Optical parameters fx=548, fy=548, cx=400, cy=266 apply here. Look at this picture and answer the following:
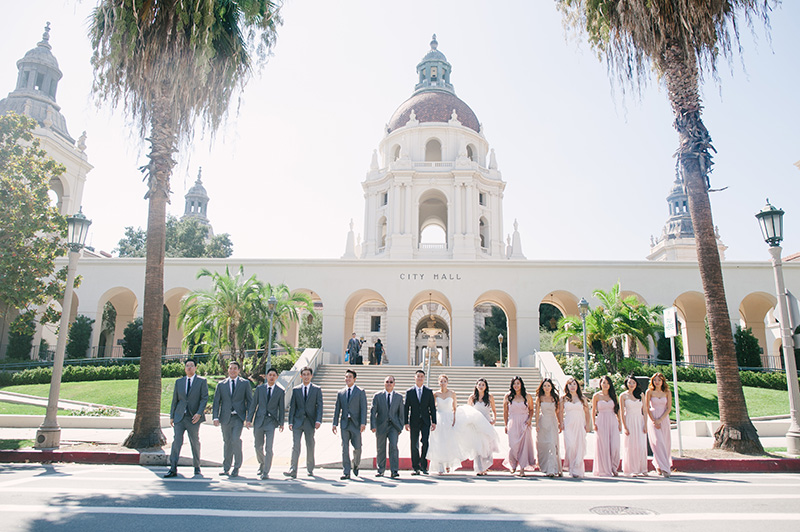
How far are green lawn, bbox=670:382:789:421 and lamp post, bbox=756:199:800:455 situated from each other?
732cm

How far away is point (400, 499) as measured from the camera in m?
7.07

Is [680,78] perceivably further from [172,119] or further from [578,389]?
[172,119]

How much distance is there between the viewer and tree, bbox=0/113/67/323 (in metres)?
19.0

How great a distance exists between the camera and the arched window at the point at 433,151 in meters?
47.4

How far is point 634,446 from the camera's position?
967cm

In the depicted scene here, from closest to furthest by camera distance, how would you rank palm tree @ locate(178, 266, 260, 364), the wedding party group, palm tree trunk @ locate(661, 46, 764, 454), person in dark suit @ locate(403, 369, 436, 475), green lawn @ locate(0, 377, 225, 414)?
the wedding party group < person in dark suit @ locate(403, 369, 436, 475) < palm tree trunk @ locate(661, 46, 764, 454) < green lawn @ locate(0, 377, 225, 414) < palm tree @ locate(178, 266, 260, 364)

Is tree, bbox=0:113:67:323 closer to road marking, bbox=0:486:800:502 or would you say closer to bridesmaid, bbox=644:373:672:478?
road marking, bbox=0:486:800:502

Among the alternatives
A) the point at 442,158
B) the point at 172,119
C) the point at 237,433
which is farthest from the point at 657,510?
the point at 442,158

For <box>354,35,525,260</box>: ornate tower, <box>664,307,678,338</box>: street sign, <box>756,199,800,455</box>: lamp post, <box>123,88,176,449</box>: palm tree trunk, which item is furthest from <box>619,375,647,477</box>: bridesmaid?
<box>354,35,525,260</box>: ornate tower

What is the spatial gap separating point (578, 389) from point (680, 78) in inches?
312

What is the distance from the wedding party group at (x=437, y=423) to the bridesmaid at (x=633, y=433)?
0.02 meters

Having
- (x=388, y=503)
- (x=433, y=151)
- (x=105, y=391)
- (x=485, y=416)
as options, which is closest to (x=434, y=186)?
(x=433, y=151)

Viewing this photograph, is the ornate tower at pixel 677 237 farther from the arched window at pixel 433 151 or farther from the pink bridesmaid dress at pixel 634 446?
the pink bridesmaid dress at pixel 634 446

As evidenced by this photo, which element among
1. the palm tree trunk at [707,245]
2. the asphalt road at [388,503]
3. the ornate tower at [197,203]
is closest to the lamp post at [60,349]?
the asphalt road at [388,503]
